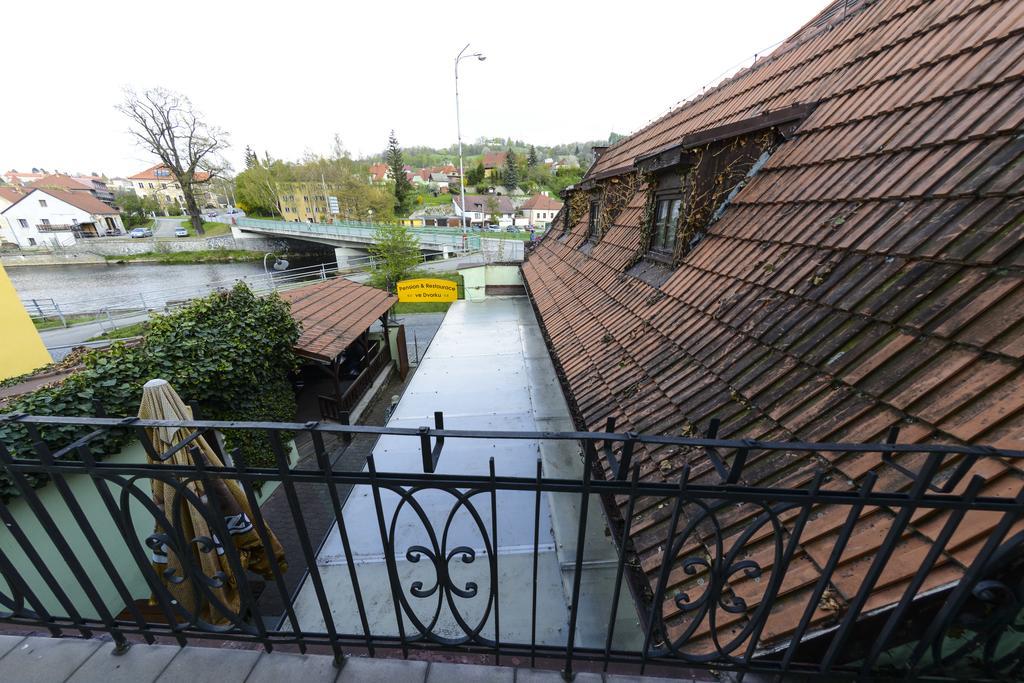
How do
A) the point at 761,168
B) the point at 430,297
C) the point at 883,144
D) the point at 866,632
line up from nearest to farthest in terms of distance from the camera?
the point at 866,632, the point at 883,144, the point at 761,168, the point at 430,297

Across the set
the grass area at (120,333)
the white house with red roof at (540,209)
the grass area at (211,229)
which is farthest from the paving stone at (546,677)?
the grass area at (211,229)

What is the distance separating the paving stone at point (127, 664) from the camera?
1.67 metres

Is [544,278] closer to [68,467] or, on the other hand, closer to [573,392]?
[573,392]

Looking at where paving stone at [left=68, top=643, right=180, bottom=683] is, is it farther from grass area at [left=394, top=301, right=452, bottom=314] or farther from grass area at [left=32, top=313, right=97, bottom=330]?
grass area at [left=32, top=313, right=97, bottom=330]

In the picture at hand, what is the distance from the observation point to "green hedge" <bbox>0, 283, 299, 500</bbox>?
405cm

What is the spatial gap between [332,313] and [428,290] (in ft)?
14.8

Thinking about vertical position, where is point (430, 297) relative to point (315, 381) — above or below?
above

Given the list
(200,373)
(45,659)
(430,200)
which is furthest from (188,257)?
(45,659)

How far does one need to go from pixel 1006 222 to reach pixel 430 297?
531 inches

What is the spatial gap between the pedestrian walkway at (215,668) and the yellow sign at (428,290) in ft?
40.6

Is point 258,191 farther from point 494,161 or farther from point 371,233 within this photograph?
point 494,161

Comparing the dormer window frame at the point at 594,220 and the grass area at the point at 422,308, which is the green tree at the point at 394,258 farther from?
the dormer window frame at the point at 594,220

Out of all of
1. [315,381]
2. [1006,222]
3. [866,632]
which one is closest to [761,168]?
[1006,222]

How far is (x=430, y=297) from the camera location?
14094 mm
